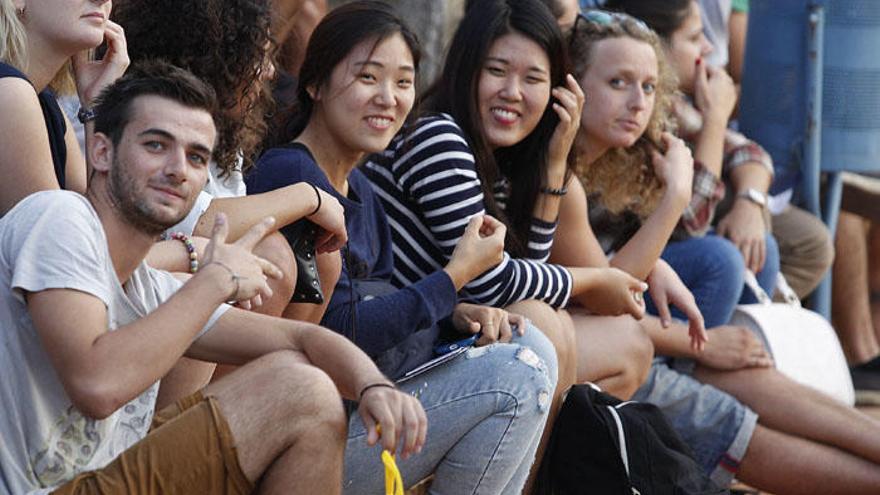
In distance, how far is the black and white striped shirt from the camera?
3980 millimetres

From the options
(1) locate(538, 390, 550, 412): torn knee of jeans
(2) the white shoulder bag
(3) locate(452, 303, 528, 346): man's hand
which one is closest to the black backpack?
(3) locate(452, 303, 528, 346): man's hand

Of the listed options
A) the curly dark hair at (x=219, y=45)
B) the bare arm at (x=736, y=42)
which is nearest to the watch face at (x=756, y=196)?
the bare arm at (x=736, y=42)

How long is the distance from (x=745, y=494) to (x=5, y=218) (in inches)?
123

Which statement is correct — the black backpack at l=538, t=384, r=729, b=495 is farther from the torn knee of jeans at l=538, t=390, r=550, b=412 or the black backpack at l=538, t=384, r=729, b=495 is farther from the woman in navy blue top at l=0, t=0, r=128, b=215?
the woman in navy blue top at l=0, t=0, r=128, b=215

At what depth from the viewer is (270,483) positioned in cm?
279

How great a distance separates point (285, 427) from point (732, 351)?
250 cm

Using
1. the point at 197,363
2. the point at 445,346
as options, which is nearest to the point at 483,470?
the point at 445,346

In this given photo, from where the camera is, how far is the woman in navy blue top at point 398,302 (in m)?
3.52

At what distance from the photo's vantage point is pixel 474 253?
3734 mm

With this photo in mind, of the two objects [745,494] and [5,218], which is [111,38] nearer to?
[5,218]

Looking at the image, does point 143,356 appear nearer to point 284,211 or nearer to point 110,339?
point 110,339

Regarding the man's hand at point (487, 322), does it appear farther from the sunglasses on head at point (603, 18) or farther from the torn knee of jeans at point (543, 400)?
the sunglasses on head at point (603, 18)

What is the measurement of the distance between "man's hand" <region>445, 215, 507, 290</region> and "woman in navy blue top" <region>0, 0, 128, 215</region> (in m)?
0.90

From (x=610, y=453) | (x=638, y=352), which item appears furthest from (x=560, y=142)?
(x=610, y=453)
